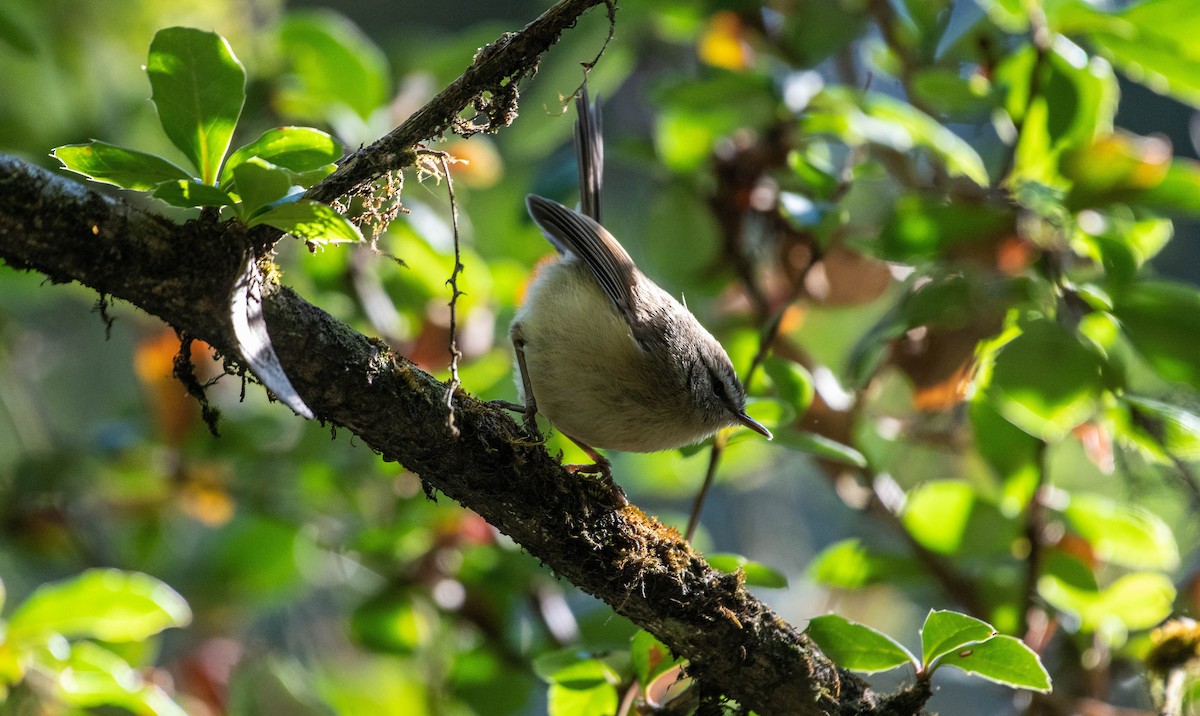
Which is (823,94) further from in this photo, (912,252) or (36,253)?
(36,253)

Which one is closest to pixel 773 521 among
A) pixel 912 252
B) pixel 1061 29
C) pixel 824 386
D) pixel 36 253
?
pixel 824 386

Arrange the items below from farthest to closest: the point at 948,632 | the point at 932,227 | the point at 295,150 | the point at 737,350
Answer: the point at 737,350
the point at 932,227
the point at 948,632
the point at 295,150

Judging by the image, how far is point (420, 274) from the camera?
318cm

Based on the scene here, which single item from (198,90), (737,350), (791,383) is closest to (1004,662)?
(791,383)

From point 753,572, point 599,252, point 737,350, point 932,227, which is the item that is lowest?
point 753,572

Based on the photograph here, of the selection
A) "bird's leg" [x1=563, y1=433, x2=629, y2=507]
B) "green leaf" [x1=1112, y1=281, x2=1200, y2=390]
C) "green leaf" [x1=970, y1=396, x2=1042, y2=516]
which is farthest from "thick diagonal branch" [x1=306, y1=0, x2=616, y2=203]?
"green leaf" [x1=970, y1=396, x2=1042, y2=516]

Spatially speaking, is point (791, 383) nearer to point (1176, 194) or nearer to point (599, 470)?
point (599, 470)

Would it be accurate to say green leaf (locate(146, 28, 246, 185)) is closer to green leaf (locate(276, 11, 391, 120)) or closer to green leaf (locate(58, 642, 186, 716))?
green leaf (locate(58, 642, 186, 716))

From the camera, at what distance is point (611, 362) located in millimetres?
2445

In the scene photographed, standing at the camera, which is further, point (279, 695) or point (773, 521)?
point (773, 521)

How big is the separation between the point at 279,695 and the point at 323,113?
1.97 meters

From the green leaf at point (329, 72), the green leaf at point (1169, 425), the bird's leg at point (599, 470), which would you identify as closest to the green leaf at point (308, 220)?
the bird's leg at point (599, 470)

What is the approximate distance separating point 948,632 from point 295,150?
59.5 inches

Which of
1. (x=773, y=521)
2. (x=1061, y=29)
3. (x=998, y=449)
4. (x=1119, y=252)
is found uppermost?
(x=1061, y=29)
